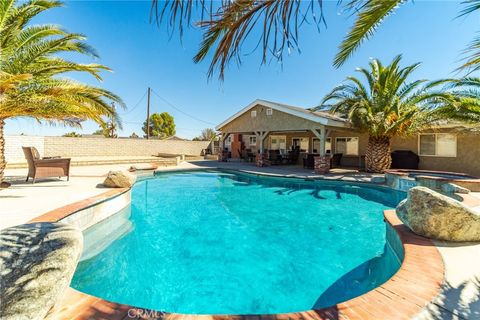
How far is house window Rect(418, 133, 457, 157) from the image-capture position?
13.6 metres

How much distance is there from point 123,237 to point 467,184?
1182 centimetres

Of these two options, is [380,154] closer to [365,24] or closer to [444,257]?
[444,257]

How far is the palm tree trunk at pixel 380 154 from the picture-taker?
44.2 ft

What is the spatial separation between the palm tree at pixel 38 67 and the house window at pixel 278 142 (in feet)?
59.0

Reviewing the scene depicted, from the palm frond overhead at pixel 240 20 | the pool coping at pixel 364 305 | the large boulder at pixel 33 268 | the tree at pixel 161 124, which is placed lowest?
the pool coping at pixel 364 305

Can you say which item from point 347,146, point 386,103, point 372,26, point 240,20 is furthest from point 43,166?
point 347,146

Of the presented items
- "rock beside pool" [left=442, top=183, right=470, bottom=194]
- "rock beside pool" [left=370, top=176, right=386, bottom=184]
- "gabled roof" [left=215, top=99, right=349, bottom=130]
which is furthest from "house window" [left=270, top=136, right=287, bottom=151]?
"rock beside pool" [left=442, top=183, right=470, bottom=194]

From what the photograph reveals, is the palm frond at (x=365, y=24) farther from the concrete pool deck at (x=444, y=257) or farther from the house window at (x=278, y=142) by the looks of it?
the house window at (x=278, y=142)

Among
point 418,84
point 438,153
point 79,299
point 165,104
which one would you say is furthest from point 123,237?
point 165,104

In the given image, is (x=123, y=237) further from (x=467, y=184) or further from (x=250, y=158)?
(x=250, y=158)

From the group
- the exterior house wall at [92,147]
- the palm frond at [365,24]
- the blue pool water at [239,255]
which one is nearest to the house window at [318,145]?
the blue pool water at [239,255]

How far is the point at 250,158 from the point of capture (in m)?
22.8

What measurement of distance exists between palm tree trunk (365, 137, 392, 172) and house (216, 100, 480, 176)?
4.91 ft

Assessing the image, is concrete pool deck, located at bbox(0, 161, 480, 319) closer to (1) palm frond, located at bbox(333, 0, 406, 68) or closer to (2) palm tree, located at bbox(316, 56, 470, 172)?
(1) palm frond, located at bbox(333, 0, 406, 68)
